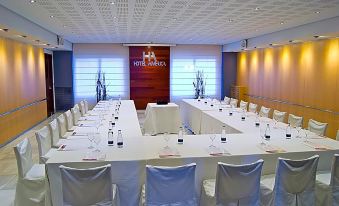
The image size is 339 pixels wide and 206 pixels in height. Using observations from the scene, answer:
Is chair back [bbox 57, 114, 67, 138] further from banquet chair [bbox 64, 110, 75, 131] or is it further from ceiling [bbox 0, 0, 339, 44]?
ceiling [bbox 0, 0, 339, 44]

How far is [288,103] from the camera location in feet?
31.1

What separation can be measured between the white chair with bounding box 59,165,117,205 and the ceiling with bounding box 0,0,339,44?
321 centimetres

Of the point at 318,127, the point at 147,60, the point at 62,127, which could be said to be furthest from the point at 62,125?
the point at 147,60

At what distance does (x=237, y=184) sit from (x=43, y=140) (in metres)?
3.09

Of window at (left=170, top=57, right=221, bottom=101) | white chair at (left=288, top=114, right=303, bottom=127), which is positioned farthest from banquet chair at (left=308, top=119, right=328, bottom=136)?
window at (left=170, top=57, right=221, bottom=101)

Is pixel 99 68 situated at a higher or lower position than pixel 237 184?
higher

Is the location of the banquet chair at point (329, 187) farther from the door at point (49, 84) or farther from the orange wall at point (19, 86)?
the door at point (49, 84)

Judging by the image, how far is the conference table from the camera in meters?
3.47

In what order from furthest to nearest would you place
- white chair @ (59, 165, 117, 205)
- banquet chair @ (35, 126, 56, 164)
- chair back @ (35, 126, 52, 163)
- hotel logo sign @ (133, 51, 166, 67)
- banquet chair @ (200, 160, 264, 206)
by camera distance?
hotel logo sign @ (133, 51, 166, 67)
chair back @ (35, 126, 52, 163)
banquet chair @ (35, 126, 56, 164)
banquet chair @ (200, 160, 264, 206)
white chair @ (59, 165, 117, 205)

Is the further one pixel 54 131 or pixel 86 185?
pixel 54 131

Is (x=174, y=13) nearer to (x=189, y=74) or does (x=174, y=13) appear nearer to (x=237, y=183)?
(x=237, y=183)

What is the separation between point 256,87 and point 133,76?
5156 millimetres

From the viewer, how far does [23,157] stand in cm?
389

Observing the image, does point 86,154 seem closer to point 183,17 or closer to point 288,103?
point 183,17
